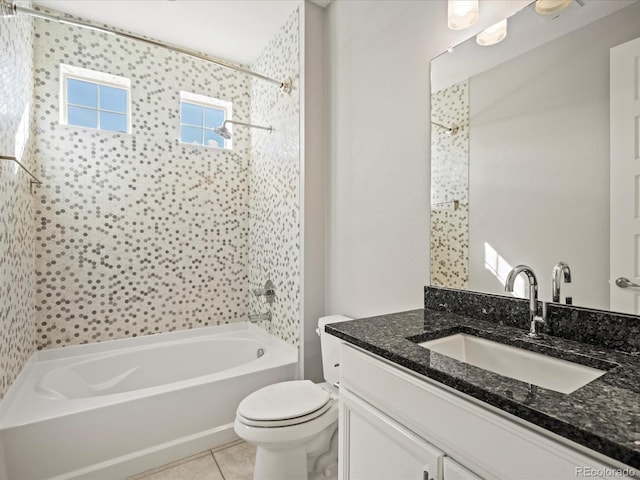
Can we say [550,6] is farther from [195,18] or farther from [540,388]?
[195,18]

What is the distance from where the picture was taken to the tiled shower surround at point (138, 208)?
2.42 meters

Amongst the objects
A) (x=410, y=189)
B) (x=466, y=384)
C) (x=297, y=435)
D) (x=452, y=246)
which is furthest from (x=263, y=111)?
(x=466, y=384)

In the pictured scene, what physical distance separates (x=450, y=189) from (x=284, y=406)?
127cm

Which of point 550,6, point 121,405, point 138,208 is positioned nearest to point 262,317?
point 121,405

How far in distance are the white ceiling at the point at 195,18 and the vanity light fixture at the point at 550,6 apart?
67.3 inches

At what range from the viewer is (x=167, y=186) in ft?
9.30

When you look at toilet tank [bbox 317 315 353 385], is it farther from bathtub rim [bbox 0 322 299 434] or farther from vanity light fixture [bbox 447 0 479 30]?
vanity light fixture [bbox 447 0 479 30]

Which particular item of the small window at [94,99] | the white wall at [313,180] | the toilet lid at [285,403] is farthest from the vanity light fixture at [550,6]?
the small window at [94,99]

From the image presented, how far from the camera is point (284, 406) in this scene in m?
1.64

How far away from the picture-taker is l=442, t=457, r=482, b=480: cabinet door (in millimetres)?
748

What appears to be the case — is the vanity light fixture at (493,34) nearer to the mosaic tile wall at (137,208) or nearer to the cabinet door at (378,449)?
the cabinet door at (378,449)

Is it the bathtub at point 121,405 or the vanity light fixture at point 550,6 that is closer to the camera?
the vanity light fixture at point 550,6

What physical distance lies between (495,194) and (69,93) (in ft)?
9.72

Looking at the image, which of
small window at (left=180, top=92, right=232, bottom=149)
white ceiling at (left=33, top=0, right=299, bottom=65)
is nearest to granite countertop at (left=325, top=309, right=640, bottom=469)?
white ceiling at (left=33, top=0, right=299, bottom=65)
